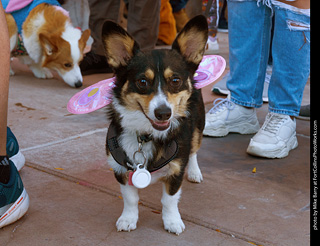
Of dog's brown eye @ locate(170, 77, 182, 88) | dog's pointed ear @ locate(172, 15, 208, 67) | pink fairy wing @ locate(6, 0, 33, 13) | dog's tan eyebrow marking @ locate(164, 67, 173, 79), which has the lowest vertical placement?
pink fairy wing @ locate(6, 0, 33, 13)

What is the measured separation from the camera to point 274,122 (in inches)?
131

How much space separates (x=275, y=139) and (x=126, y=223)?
154 centimetres

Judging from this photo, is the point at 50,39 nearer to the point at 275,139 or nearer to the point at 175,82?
the point at 275,139

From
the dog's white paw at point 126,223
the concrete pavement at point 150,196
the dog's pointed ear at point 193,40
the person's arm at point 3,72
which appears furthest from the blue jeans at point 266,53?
the person's arm at point 3,72

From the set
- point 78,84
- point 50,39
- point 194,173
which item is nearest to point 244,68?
point 194,173

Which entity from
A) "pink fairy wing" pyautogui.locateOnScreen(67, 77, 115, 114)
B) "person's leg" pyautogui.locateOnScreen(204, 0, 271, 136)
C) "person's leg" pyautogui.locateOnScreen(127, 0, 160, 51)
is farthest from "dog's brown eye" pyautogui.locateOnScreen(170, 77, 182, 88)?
"person's leg" pyautogui.locateOnScreen(127, 0, 160, 51)

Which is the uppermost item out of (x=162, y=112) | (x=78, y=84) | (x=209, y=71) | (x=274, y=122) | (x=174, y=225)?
(x=162, y=112)

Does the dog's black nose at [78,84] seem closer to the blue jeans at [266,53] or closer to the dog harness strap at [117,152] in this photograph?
the blue jeans at [266,53]

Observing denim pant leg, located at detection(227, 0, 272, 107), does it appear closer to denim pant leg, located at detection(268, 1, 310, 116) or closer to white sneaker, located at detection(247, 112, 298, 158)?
denim pant leg, located at detection(268, 1, 310, 116)

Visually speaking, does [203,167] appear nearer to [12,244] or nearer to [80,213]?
[80,213]

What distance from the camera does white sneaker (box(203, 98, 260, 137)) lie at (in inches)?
140

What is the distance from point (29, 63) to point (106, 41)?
3597mm

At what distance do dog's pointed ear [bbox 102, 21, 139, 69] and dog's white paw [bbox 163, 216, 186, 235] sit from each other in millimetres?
835

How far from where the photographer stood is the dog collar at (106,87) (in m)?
2.46
